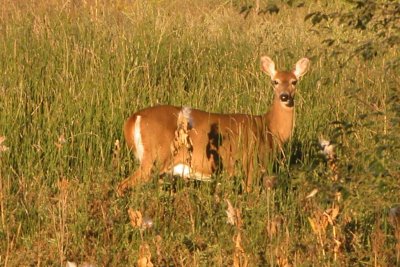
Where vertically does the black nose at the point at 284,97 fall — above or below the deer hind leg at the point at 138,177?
above

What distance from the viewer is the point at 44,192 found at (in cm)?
511

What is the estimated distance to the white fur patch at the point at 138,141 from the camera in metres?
6.41

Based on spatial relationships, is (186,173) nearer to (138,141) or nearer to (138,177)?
(138,177)

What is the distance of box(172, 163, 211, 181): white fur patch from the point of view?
5924 mm

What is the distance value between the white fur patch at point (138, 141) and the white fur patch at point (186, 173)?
369mm

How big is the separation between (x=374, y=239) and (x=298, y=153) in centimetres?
264

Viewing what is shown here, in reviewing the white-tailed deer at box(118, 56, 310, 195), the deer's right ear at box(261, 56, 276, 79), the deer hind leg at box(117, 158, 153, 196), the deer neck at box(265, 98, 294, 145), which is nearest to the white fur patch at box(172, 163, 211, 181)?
the white-tailed deer at box(118, 56, 310, 195)

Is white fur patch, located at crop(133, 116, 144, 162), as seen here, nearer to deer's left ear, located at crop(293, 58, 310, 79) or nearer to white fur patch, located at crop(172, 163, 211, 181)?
white fur patch, located at crop(172, 163, 211, 181)

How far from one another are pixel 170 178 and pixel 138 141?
3.34 ft

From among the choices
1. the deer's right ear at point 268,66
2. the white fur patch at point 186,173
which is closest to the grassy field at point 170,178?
the white fur patch at point 186,173

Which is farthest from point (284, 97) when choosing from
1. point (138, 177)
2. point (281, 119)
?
point (138, 177)

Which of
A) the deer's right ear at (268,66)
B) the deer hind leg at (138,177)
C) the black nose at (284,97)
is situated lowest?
the deer hind leg at (138,177)

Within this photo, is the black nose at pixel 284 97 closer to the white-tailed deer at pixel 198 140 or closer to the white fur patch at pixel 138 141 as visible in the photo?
the white-tailed deer at pixel 198 140

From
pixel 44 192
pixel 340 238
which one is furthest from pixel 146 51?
pixel 340 238
